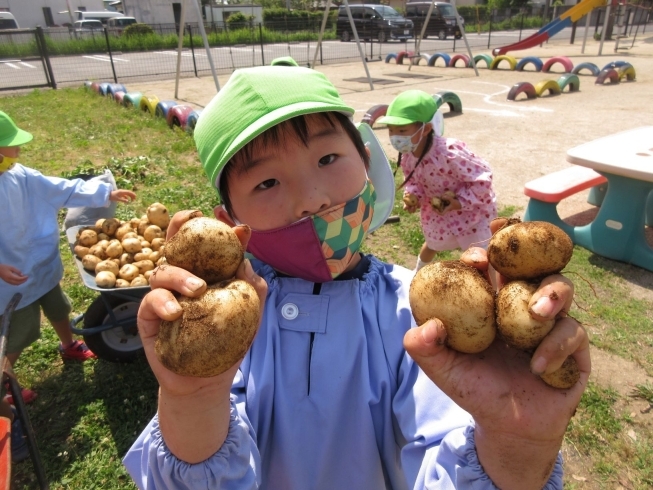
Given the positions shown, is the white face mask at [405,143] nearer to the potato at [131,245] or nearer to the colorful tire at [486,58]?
the potato at [131,245]

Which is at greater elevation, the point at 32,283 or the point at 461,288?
the point at 461,288

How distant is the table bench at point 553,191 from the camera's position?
15.8ft

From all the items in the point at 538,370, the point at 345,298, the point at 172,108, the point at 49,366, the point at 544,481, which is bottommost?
the point at 49,366

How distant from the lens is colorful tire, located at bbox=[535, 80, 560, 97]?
464 inches

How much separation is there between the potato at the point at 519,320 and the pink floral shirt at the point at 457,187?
268 cm

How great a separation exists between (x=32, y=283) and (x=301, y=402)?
8.25 feet

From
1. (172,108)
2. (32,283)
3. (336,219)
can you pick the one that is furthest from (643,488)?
(172,108)

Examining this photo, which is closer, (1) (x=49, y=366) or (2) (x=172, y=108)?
(1) (x=49, y=366)

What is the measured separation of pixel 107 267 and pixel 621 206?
14.9ft


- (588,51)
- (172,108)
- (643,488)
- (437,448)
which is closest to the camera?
(437,448)

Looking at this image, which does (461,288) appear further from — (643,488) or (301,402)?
(643,488)

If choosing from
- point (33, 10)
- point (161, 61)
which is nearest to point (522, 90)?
point (161, 61)

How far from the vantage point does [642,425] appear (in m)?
2.80

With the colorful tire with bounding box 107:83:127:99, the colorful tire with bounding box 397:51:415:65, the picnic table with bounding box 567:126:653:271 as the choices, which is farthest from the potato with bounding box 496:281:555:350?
the colorful tire with bounding box 397:51:415:65
